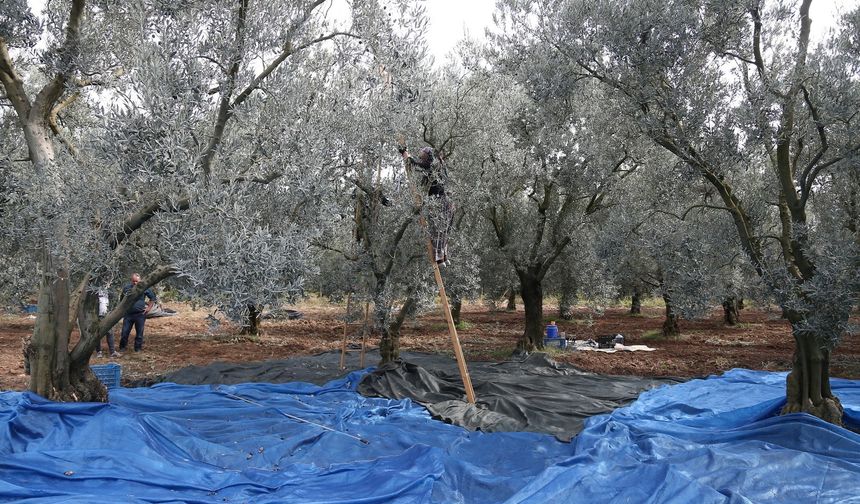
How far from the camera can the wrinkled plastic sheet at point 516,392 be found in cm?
873

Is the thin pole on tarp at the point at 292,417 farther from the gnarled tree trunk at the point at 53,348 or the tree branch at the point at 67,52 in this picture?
the tree branch at the point at 67,52

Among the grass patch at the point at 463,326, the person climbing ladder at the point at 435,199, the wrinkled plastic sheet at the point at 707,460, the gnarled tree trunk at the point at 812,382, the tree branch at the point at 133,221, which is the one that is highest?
the person climbing ladder at the point at 435,199

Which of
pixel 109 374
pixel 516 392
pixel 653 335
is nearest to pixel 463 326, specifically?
pixel 653 335

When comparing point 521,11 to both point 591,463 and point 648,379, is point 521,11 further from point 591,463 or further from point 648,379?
point 591,463

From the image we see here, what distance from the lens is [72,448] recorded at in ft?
23.3

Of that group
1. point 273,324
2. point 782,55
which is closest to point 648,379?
point 782,55

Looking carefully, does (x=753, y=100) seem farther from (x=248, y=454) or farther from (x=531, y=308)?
(x=531, y=308)

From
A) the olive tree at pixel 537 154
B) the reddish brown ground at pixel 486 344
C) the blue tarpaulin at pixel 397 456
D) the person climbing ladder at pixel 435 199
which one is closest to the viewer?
the blue tarpaulin at pixel 397 456

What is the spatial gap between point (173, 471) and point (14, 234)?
417 centimetres

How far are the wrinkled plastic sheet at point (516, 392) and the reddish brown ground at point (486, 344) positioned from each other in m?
2.24

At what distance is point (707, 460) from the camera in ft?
20.5

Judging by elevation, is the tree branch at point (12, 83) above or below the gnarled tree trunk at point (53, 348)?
above

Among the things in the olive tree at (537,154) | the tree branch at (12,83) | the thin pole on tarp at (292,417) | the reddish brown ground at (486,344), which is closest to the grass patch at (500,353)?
the reddish brown ground at (486,344)

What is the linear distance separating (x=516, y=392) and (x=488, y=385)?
544mm
